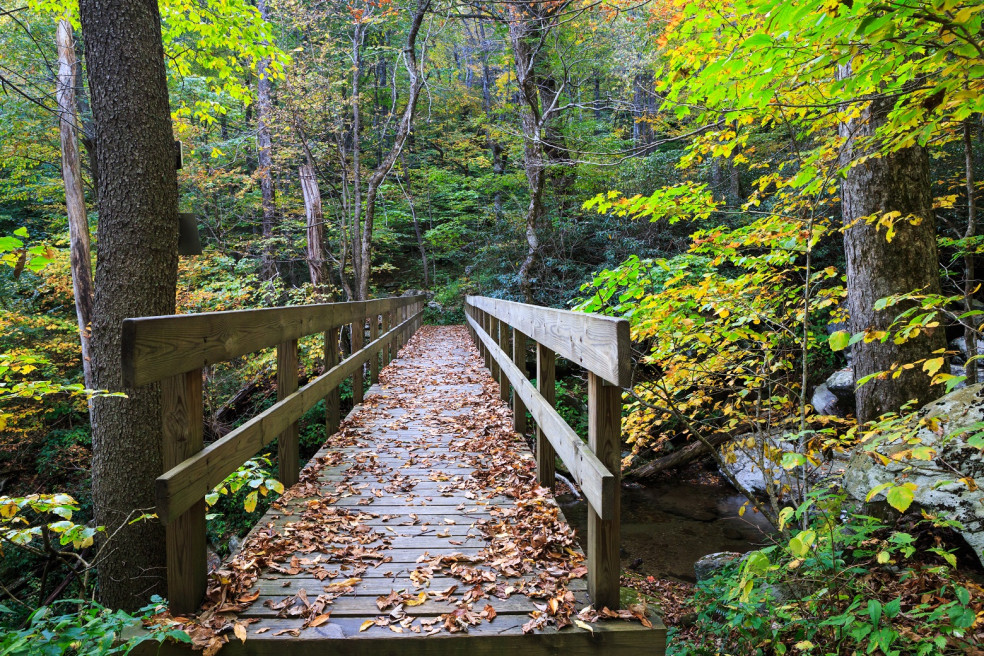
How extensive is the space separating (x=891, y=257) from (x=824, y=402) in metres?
5.54

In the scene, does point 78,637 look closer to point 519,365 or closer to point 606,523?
point 606,523

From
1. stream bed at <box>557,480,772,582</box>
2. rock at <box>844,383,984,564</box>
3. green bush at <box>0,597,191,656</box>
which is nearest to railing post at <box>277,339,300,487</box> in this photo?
green bush at <box>0,597,191,656</box>

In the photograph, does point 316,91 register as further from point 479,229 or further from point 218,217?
point 479,229

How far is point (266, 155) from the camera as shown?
548 inches

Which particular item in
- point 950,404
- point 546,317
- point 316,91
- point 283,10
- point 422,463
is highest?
point 283,10

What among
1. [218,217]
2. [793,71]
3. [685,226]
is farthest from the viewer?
[218,217]

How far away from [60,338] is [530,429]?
11.0 m

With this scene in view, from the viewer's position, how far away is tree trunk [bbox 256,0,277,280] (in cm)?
1297

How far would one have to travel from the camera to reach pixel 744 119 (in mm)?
4793

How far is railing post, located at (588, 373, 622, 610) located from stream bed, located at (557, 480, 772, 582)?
493 centimetres

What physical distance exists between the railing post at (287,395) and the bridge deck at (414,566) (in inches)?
5.5

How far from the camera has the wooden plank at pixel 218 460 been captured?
2041 mm

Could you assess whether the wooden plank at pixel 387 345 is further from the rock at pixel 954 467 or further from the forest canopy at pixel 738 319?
the rock at pixel 954 467

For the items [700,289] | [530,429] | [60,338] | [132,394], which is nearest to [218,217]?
[60,338]
